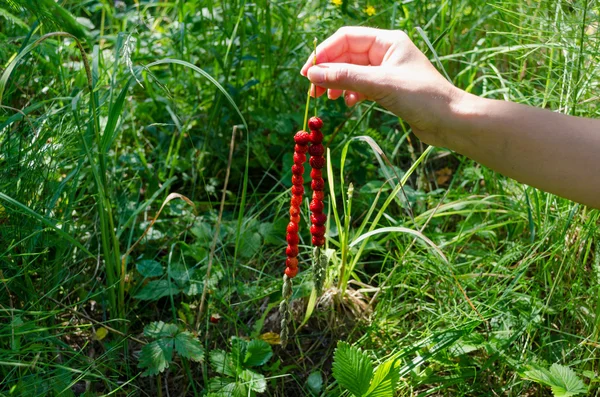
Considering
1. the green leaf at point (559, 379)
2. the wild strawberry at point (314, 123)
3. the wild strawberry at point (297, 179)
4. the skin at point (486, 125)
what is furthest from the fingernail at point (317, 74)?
the green leaf at point (559, 379)

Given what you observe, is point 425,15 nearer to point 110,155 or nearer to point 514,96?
point 514,96

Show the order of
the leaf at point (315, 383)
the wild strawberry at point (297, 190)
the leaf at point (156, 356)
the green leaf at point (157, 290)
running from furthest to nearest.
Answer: the green leaf at point (157, 290) < the leaf at point (315, 383) < the leaf at point (156, 356) < the wild strawberry at point (297, 190)

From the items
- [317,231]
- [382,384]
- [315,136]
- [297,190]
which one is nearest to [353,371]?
[382,384]

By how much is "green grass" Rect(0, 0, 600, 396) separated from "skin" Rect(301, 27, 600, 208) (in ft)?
0.60

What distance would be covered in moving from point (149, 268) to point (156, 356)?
37 cm

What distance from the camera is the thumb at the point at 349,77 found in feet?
5.15

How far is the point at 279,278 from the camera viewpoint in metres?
2.22

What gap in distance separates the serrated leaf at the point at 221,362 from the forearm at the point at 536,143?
2.78 ft

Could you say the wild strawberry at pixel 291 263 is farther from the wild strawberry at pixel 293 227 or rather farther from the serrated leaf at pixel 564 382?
the serrated leaf at pixel 564 382

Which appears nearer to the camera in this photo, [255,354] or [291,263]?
[291,263]

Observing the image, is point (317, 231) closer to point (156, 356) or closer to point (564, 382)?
point (156, 356)

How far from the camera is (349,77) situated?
5.20 feet

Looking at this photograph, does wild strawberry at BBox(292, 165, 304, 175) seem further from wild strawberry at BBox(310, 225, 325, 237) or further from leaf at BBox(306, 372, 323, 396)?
leaf at BBox(306, 372, 323, 396)

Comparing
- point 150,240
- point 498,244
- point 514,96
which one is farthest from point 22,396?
point 514,96
